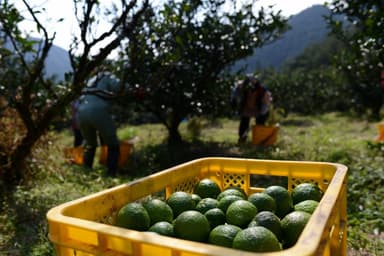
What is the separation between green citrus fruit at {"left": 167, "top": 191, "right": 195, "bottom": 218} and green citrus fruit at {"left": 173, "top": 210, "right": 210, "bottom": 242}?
0.69 ft

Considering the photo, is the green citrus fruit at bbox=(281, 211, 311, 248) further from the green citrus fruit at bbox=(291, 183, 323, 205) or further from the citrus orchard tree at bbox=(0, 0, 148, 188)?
the citrus orchard tree at bbox=(0, 0, 148, 188)

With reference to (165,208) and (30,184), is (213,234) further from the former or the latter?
(30,184)

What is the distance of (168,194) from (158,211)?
276 mm

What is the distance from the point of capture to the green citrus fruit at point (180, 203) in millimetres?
1468

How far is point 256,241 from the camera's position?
1014mm

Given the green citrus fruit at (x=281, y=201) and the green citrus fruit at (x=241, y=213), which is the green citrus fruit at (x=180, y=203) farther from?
the green citrus fruit at (x=281, y=201)

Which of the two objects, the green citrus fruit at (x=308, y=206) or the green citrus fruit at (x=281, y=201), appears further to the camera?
the green citrus fruit at (x=281, y=201)

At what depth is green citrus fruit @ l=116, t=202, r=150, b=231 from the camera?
1256 mm

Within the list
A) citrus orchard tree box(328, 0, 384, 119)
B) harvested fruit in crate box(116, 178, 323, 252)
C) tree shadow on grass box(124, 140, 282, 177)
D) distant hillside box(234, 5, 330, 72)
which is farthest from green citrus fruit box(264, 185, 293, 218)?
distant hillside box(234, 5, 330, 72)

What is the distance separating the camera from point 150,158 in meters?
6.11

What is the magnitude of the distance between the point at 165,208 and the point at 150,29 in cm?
352

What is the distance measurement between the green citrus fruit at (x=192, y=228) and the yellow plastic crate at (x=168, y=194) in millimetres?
268

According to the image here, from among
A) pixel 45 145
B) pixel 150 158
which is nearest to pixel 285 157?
pixel 150 158

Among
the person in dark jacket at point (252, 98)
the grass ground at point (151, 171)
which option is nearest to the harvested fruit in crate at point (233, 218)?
the grass ground at point (151, 171)
